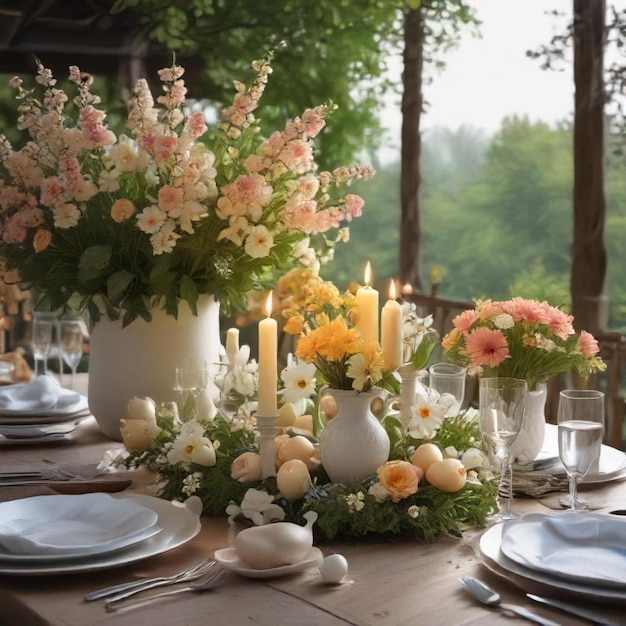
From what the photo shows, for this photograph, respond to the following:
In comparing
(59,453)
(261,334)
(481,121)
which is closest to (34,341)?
(59,453)

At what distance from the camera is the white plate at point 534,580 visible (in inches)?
40.3

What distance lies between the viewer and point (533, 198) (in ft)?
16.3

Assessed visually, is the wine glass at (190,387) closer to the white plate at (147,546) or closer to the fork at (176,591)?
the white plate at (147,546)

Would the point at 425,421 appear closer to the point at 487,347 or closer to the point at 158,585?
the point at 487,347

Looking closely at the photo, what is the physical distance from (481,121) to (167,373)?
126 inches

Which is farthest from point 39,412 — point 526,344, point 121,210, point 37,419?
point 526,344

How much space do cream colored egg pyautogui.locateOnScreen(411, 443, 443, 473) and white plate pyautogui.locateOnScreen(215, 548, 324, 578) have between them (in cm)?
22

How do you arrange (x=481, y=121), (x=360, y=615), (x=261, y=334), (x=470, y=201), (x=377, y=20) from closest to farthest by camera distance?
(x=360, y=615) → (x=261, y=334) → (x=377, y=20) → (x=481, y=121) → (x=470, y=201)

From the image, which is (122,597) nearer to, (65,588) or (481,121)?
(65,588)

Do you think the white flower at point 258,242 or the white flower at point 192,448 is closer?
the white flower at point 192,448

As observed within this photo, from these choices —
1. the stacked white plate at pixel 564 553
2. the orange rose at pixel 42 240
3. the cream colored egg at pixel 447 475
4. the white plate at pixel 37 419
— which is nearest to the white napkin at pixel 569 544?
the stacked white plate at pixel 564 553

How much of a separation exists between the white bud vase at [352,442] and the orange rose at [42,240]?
0.66 metres

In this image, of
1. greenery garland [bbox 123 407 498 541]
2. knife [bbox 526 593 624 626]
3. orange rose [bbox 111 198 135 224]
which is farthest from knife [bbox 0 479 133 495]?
knife [bbox 526 593 624 626]

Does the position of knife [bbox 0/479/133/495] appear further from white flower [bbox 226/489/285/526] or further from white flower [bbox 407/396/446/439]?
white flower [bbox 407/396/446/439]
